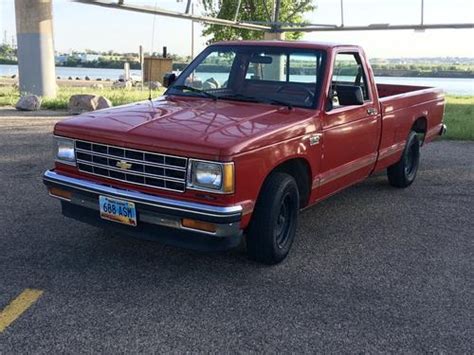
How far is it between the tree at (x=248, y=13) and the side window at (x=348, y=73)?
25020 mm

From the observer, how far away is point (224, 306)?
382cm

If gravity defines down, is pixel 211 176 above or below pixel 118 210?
above

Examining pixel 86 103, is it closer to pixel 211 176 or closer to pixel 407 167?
pixel 407 167

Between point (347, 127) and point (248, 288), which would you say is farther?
point (347, 127)

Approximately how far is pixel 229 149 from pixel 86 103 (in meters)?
11.3

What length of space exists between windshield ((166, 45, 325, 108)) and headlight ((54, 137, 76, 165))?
148 centimetres

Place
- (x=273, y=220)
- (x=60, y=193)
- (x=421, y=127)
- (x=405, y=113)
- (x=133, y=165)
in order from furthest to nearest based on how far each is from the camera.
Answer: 1. (x=421, y=127)
2. (x=405, y=113)
3. (x=60, y=193)
4. (x=273, y=220)
5. (x=133, y=165)

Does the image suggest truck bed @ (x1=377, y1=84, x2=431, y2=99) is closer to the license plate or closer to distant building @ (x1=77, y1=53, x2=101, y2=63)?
the license plate

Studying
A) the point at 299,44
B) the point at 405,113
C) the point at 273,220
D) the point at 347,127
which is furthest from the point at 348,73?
the point at 273,220

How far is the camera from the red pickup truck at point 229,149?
391 centimetres

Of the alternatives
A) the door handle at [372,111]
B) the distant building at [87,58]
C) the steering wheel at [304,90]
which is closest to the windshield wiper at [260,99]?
the steering wheel at [304,90]

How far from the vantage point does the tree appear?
102 ft

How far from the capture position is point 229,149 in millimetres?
3791

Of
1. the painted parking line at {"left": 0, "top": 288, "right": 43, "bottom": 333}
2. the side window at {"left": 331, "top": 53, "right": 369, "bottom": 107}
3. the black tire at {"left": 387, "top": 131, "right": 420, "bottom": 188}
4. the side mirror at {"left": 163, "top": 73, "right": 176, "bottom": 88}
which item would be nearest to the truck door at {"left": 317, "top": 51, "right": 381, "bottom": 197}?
the side window at {"left": 331, "top": 53, "right": 369, "bottom": 107}
